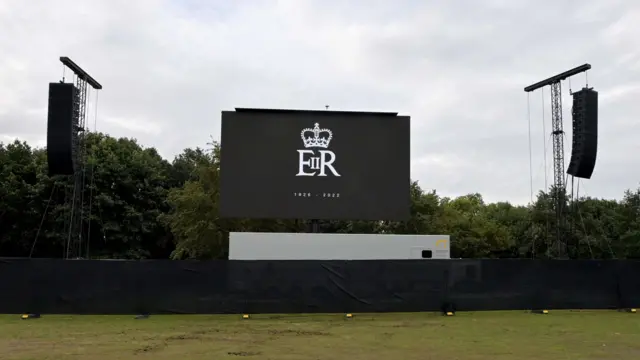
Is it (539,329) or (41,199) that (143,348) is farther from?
(41,199)

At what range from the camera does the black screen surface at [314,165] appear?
58.4ft

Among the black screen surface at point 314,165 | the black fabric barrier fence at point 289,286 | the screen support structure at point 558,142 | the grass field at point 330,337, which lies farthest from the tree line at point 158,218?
the grass field at point 330,337

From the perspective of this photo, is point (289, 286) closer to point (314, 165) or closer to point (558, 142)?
point (314, 165)

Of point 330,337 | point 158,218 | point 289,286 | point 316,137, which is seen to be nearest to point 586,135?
point 316,137

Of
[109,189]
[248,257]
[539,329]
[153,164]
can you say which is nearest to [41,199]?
[109,189]

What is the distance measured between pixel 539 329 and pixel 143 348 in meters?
7.99

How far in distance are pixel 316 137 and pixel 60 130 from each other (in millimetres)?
7328

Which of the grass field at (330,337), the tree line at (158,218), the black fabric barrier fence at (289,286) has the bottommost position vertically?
the grass field at (330,337)

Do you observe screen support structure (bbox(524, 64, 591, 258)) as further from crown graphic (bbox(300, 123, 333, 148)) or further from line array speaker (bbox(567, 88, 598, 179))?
crown graphic (bbox(300, 123, 333, 148))

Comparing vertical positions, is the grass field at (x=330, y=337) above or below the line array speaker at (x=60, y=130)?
below

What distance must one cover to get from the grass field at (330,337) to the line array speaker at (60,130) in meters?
4.44

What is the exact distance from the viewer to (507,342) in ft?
35.0

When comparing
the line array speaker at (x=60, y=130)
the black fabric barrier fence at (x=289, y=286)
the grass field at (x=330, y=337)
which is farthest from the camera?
the line array speaker at (x=60, y=130)

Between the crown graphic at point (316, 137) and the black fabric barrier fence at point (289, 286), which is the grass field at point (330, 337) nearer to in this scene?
the black fabric barrier fence at point (289, 286)
